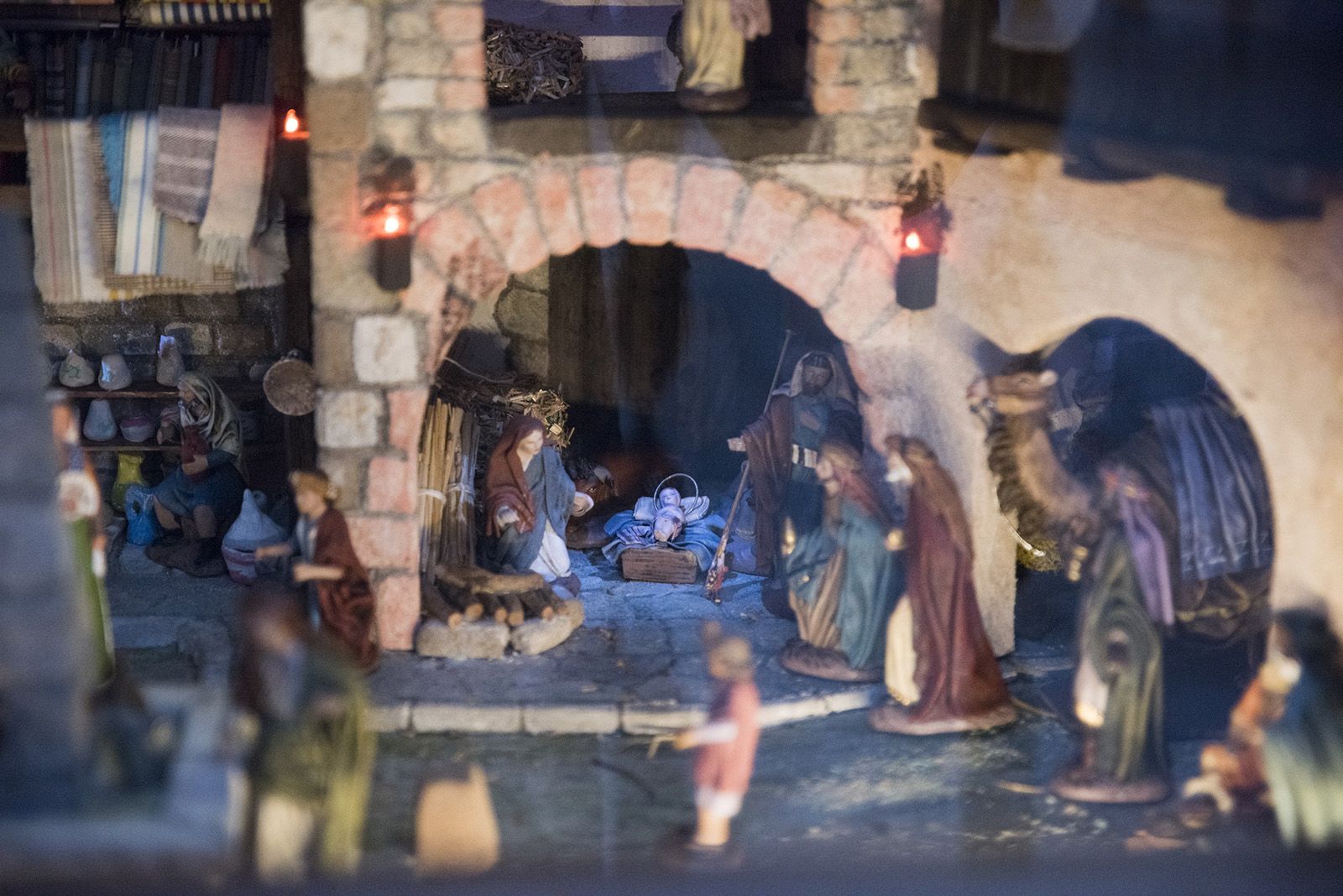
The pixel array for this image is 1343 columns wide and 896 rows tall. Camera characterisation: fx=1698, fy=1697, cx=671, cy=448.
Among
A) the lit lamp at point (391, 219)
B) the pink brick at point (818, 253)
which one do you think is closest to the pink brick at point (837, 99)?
the pink brick at point (818, 253)

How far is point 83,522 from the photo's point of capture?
8.42m

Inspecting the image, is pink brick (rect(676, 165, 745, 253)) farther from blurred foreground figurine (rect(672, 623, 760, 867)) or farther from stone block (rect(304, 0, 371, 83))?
blurred foreground figurine (rect(672, 623, 760, 867))

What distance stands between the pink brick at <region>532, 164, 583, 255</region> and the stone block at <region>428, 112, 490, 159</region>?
34 centimetres

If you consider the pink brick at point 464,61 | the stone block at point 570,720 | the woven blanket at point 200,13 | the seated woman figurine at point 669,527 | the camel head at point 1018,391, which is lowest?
the stone block at point 570,720

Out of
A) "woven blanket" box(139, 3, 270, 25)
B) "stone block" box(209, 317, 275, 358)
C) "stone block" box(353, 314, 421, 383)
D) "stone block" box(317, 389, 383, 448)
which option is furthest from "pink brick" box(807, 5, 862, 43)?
"stone block" box(209, 317, 275, 358)

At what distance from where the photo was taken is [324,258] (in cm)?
889

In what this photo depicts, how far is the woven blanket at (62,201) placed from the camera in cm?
1026

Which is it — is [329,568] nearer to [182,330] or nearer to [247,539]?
[247,539]

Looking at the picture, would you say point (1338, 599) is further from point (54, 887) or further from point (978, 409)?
point (54, 887)

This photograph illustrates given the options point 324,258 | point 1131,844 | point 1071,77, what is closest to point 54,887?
point 324,258

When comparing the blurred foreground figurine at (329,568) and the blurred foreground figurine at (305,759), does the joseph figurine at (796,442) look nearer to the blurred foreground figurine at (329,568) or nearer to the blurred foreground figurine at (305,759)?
the blurred foreground figurine at (329,568)

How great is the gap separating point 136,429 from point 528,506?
314 centimetres

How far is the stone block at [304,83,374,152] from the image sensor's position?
28.6 ft

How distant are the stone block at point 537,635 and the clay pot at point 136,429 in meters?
3.43
